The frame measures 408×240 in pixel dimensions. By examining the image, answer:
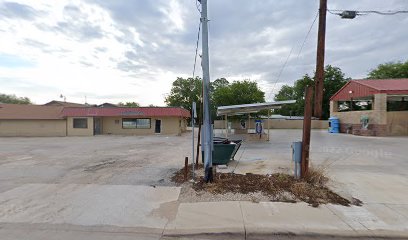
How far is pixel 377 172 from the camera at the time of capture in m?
9.06

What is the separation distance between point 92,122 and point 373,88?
100ft

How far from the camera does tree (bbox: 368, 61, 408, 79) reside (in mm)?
45019

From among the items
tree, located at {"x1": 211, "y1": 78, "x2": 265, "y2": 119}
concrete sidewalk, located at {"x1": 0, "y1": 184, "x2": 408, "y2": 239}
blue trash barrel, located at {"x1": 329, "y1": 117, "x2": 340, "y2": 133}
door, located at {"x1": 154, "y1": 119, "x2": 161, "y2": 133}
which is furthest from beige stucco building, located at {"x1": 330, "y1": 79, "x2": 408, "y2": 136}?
concrete sidewalk, located at {"x1": 0, "y1": 184, "x2": 408, "y2": 239}

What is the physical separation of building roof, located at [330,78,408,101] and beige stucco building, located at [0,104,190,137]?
19.9 meters

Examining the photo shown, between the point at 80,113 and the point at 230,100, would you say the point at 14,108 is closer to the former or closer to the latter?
the point at 80,113

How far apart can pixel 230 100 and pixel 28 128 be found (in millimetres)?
24722

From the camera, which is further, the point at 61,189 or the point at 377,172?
the point at 377,172

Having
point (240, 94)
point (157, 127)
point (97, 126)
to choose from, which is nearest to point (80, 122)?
point (97, 126)

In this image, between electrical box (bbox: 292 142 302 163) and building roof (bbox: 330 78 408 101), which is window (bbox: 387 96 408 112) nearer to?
building roof (bbox: 330 78 408 101)

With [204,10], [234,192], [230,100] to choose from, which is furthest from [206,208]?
[230,100]

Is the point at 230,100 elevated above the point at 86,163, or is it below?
above

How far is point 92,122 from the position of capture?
1314 inches

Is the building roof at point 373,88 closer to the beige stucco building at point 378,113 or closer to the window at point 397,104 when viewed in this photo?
the beige stucco building at point 378,113

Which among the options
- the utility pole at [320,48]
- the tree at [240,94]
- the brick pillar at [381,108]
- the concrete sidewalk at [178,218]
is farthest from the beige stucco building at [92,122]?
the concrete sidewalk at [178,218]
